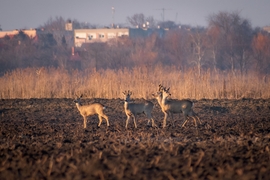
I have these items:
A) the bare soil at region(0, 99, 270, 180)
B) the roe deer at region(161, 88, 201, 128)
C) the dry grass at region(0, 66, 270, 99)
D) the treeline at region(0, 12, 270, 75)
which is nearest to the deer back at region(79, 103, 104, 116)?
the bare soil at region(0, 99, 270, 180)

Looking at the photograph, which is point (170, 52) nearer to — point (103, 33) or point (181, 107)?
point (103, 33)

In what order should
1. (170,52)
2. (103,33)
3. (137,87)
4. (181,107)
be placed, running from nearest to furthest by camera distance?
(181,107), (137,87), (170,52), (103,33)

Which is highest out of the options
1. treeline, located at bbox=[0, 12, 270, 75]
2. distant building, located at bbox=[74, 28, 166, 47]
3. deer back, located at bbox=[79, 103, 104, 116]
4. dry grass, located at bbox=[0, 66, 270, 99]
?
distant building, located at bbox=[74, 28, 166, 47]

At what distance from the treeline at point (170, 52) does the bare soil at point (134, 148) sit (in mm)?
30822

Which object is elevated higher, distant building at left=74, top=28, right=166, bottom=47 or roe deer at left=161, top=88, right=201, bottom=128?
distant building at left=74, top=28, right=166, bottom=47

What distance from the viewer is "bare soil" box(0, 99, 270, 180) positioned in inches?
389

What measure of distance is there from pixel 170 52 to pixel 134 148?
53.8 metres

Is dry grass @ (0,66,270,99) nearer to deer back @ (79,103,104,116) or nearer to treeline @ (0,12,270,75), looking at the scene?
deer back @ (79,103,104,116)

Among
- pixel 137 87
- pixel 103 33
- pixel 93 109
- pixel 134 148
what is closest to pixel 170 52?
pixel 103 33

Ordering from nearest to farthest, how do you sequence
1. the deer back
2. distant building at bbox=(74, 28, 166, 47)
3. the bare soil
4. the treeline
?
the bare soil, the deer back, the treeline, distant building at bbox=(74, 28, 166, 47)

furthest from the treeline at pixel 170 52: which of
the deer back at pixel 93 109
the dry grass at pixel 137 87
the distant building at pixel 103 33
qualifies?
the deer back at pixel 93 109

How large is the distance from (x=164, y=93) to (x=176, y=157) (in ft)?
19.9

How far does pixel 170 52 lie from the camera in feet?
214

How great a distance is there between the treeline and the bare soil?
30822 mm
